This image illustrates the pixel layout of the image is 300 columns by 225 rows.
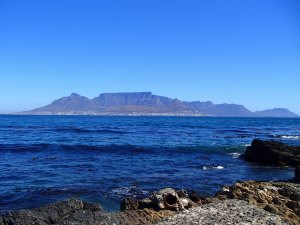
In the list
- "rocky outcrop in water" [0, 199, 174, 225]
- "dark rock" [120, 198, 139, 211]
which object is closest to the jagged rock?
"dark rock" [120, 198, 139, 211]

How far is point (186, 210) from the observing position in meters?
14.2

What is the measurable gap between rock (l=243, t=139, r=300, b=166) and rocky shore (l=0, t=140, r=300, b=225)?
1590 centimetres

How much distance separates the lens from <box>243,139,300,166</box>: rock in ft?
111

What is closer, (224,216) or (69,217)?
(69,217)

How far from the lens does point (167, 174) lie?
2723 cm

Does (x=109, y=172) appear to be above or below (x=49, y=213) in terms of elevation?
below

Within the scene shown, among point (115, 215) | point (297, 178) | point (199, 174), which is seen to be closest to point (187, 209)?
point (115, 215)

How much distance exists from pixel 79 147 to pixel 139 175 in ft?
67.5

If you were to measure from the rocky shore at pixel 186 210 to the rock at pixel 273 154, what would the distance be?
15.9 meters

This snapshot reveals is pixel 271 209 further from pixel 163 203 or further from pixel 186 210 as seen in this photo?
pixel 163 203

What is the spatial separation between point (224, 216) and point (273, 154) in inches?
943

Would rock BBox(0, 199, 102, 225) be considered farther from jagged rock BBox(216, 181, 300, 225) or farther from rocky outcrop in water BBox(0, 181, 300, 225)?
jagged rock BBox(216, 181, 300, 225)

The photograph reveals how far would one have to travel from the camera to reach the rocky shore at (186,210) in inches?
465

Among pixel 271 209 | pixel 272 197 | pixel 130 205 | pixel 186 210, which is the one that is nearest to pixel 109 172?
pixel 130 205
